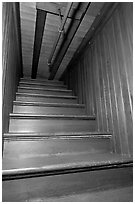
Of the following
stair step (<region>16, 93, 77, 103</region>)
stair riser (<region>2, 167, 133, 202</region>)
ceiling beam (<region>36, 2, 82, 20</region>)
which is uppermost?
ceiling beam (<region>36, 2, 82, 20</region>)

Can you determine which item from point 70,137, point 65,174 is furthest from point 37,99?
point 65,174

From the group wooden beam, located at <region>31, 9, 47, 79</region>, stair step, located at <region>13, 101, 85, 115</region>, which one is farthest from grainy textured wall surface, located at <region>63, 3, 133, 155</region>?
wooden beam, located at <region>31, 9, 47, 79</region>

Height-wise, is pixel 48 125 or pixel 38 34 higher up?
pixel 38 34

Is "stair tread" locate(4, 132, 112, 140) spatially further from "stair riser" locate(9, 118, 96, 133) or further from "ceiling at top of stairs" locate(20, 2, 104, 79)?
"ceiling at top of stairs" locate(20, 2, 104, 79)

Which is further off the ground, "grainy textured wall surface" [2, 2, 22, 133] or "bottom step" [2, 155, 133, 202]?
"grainy textured wall surface" [2, 2, 22, 133]

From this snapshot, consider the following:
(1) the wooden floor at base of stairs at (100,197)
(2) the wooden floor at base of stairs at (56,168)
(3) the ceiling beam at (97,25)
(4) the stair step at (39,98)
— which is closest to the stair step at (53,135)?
(2) the wooden floor at base of stairs at (56,168)

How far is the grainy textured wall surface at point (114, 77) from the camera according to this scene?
1131mm

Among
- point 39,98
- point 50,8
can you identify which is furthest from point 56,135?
point 50,8

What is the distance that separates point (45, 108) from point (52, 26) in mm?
1013

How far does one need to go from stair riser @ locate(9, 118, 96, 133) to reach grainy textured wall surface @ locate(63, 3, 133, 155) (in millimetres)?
219

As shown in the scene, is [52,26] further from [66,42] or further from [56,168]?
[56,168]

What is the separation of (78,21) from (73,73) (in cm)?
95

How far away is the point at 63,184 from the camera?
0.80 metres

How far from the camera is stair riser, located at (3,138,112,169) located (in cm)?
Result: 104
